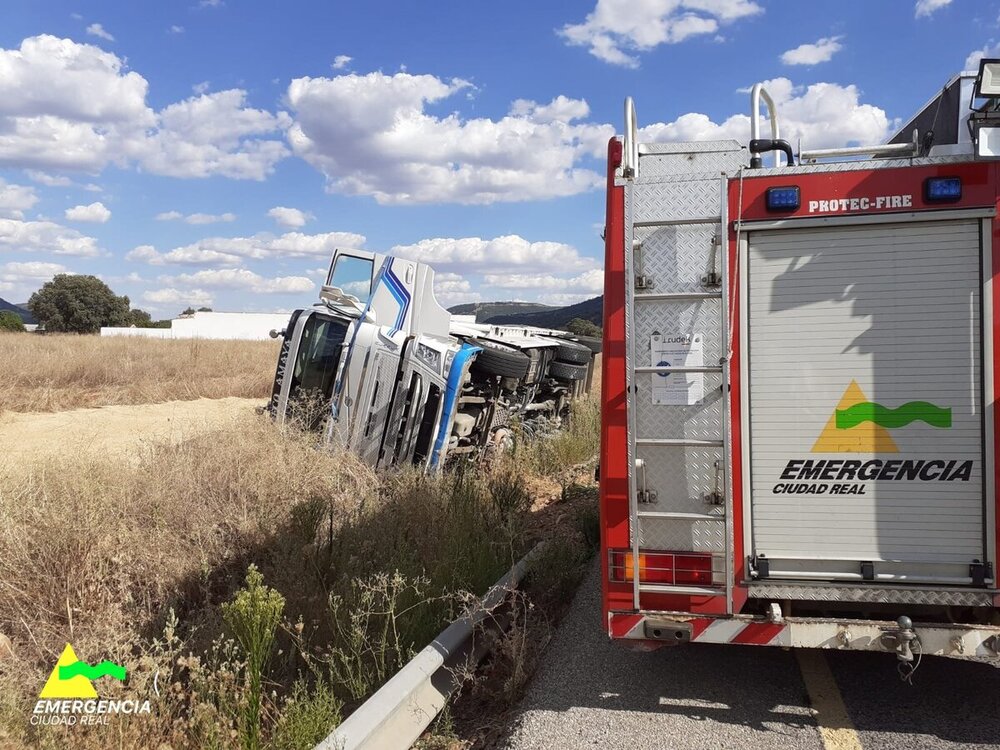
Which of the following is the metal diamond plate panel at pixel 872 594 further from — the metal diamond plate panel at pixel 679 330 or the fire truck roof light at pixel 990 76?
the fire truck roof light at pixel 990 76

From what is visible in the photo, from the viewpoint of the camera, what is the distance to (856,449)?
3850 millimetres

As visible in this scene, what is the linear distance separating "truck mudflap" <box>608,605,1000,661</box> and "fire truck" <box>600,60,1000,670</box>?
0.03 feet

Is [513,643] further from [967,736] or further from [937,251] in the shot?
[937,251]

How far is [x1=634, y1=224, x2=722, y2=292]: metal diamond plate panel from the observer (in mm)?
3957

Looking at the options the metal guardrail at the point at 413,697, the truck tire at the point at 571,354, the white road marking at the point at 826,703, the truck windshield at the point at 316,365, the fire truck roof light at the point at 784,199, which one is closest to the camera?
the metal guardrail at the point at 413,697

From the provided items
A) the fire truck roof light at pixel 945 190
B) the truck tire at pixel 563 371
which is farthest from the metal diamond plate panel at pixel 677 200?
the truck tire at pixel 563 371

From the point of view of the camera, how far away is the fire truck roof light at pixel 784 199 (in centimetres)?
386

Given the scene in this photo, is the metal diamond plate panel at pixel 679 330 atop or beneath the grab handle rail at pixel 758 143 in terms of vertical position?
beneath

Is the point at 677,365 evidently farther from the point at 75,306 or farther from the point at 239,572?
the point at 75,306

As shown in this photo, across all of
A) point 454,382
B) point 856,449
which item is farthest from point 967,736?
point 454,382
